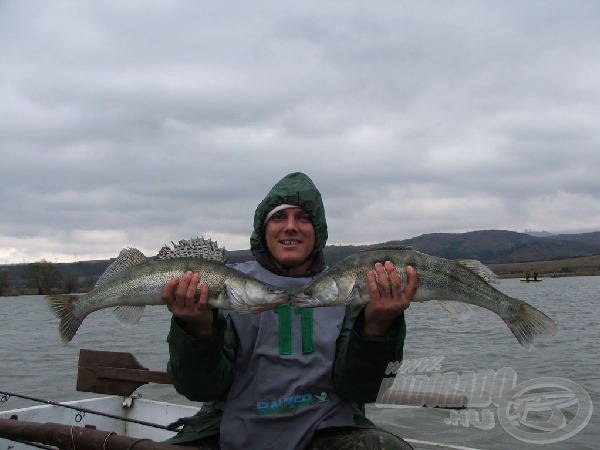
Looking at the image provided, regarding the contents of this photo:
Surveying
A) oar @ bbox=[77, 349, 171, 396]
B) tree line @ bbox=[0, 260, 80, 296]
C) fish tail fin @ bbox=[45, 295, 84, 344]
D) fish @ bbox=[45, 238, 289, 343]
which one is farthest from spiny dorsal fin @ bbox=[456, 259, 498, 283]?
tree line @ bbox=[0, 260, 80, 296]

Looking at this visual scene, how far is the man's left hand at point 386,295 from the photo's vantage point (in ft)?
14.2

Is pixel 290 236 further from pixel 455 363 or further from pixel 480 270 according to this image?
pixel 455 363

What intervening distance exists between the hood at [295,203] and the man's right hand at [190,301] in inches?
43.9

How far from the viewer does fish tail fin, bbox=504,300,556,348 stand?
4.73 metres

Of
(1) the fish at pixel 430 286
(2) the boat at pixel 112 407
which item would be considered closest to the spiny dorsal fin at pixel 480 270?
(1) the fish at pixel 430 286

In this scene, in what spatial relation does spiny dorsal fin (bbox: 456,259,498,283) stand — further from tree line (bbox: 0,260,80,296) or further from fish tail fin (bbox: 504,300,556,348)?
tree line (bbox: 0,260,80,296)

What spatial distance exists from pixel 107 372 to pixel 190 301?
16.4 feet

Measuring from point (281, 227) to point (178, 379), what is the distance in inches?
62.5

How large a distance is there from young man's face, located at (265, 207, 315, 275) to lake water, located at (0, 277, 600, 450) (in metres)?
6.45

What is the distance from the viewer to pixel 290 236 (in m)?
5.18

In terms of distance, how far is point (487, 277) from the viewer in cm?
481

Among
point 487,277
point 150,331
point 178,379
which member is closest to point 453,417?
point 487,277

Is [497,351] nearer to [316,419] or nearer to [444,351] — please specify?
[444,351]

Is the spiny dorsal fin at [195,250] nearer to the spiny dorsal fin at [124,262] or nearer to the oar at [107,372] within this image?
the spiny dorsal fin at [124,262]
